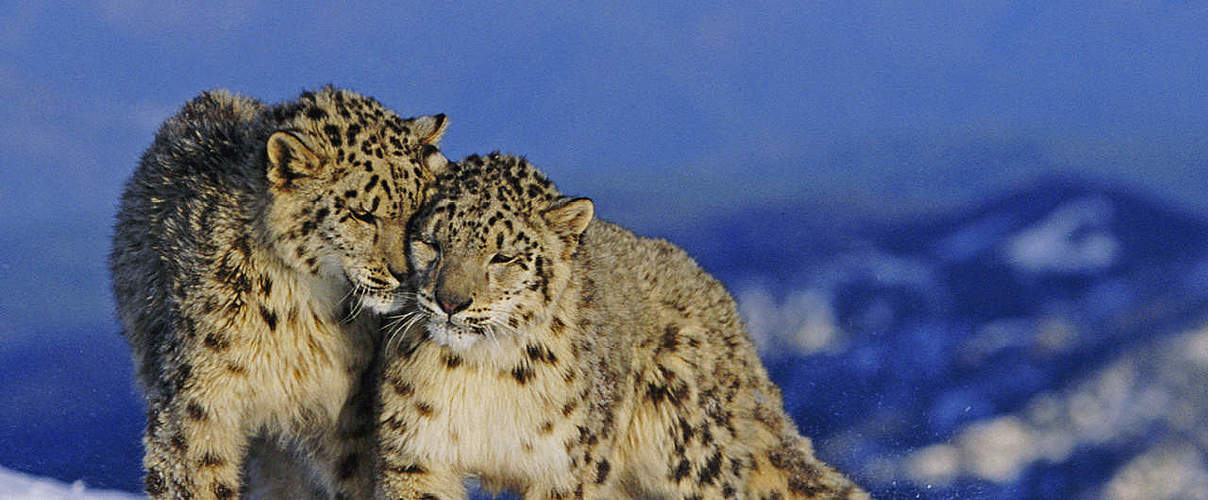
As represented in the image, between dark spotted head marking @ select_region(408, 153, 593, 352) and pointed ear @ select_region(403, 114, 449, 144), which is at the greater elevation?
pointed ear @ select_region(403, 114, 449, 144)

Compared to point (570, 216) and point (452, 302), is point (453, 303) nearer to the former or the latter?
point (452, 302)

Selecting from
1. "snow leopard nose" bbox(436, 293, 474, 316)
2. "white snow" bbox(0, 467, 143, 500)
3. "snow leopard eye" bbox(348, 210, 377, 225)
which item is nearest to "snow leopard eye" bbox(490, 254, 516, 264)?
"snow leopard nose" bbox(436, 293, 474, 316)

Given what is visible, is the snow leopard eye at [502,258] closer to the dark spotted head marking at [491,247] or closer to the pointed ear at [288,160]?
the dark spotted head marking at [491,247]

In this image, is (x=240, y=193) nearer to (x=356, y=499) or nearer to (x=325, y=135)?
(x=325, y=135)

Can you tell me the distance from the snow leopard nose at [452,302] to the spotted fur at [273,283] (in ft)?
0.83

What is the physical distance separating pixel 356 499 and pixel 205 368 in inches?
39.5

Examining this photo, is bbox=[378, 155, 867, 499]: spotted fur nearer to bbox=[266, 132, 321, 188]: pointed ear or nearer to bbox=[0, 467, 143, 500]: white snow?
bbox=[266, 132, 321, 188]: pointed ear

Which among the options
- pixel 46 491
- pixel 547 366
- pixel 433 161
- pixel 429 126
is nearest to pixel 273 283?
pixel 433 161

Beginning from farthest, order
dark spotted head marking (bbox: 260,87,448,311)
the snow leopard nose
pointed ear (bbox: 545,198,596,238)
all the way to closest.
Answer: pointed ear (bbox: 545,198,596,238) → dark spotted head marking (bbox: 260,87,448,311) → the snow leopard nose

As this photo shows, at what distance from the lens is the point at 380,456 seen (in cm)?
634

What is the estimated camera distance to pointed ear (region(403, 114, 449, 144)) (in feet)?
20.9

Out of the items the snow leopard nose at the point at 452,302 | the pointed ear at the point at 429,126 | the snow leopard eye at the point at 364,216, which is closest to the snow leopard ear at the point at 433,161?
the pointed ear at the point at 429,126

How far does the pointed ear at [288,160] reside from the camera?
232 inches

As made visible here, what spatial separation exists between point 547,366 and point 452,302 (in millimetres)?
756
